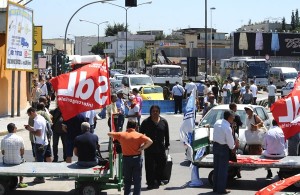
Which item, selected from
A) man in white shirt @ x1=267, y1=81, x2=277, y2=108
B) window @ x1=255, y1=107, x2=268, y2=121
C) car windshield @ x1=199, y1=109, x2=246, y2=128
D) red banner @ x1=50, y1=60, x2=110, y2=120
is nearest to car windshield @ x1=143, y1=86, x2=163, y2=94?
man in white shirt @ x1=267, y1=81, x2=277, y2=108

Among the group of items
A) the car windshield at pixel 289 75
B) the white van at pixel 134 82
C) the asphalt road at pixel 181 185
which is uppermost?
the car windshield at pixel 289 75

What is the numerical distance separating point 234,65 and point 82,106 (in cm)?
5638

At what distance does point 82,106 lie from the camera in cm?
1243

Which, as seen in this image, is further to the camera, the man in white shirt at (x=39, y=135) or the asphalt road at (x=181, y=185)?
the man in white shirt at (x=39, y=135)

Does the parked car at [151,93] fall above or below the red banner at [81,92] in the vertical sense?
below

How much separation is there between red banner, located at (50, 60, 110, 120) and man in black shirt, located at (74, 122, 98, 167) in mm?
431

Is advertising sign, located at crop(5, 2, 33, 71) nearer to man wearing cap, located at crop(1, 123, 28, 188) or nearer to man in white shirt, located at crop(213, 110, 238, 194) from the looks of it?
man wearing cap, located at crop(1, 123, 28, 188)

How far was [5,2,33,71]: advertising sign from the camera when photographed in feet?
98.7

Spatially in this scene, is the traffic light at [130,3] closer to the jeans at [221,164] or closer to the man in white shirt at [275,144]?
the man in white shirt at [275,144]

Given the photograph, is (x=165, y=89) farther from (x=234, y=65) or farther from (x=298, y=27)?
(x=298, y=27)

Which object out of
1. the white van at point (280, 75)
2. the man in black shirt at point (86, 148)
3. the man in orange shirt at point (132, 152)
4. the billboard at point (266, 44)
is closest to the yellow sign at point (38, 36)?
the white van at point (280, 75)

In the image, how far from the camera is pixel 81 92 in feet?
40.9

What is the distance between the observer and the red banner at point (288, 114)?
12938mm

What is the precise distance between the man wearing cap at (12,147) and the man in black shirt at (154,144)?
8.50ft
